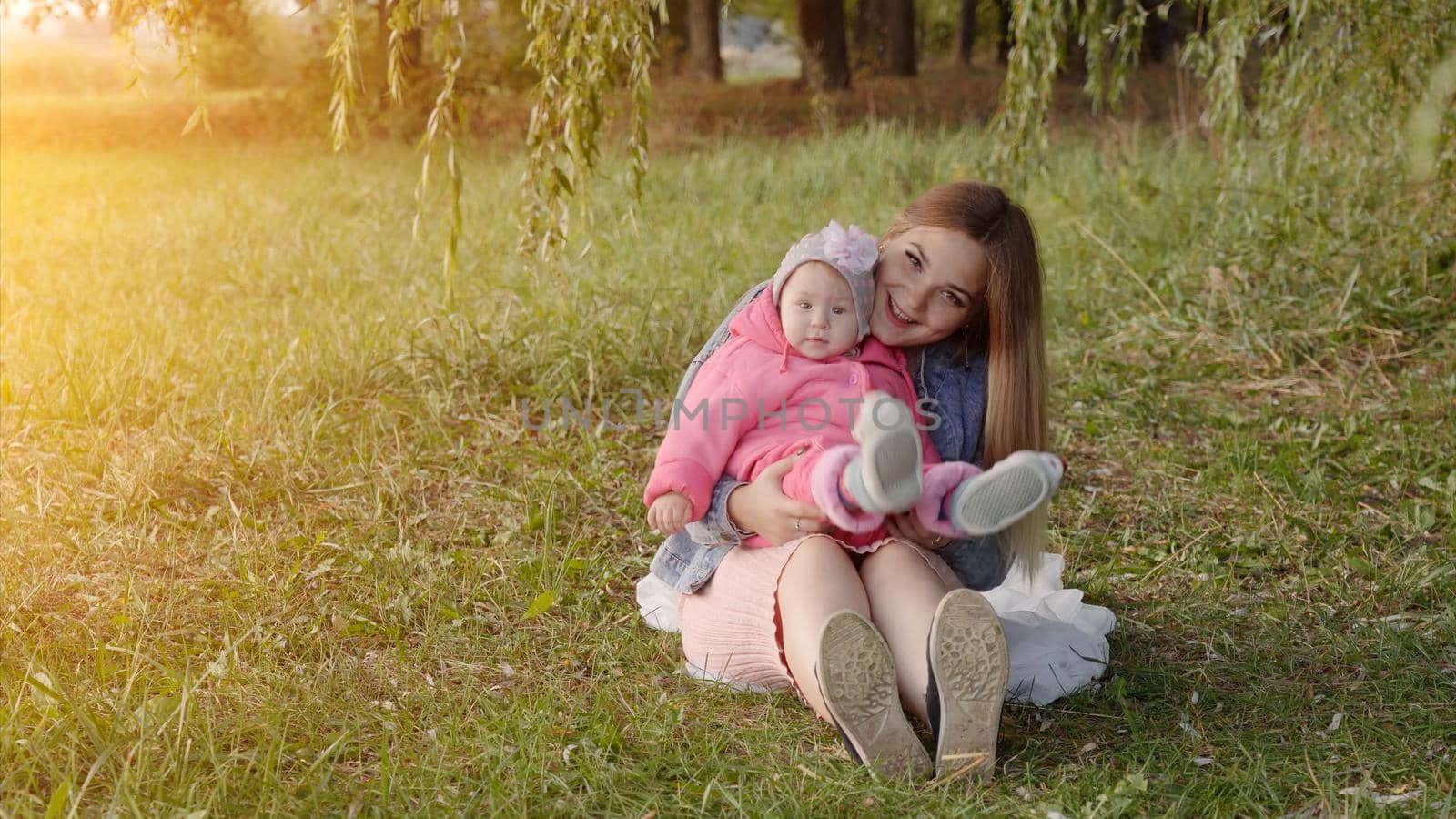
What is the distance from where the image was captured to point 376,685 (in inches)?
105

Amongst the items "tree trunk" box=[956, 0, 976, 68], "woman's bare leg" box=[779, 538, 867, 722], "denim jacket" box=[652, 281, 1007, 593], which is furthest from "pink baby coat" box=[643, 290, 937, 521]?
"tree trunk" box=[956, 0, 976, 68]

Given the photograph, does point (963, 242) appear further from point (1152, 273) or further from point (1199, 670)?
point (1152, 273)

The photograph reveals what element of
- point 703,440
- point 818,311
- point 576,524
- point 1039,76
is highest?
point 1039,76

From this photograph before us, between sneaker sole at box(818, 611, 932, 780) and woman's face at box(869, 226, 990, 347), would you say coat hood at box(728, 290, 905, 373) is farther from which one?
sneaker sole at box(818, 611, 932, 780)

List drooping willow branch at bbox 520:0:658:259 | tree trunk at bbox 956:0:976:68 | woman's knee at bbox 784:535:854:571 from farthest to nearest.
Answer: tree trunk at bbox 956:0:976:68, drooping willow branch at bbox 520:0:658:259, woman's knee at bbox 784:535:854:571

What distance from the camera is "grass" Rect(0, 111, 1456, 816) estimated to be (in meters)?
2.29

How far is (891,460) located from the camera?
6.64 feet

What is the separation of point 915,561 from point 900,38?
1582cm

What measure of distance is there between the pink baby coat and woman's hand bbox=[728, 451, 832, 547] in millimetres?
66

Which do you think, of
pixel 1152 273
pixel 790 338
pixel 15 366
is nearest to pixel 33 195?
pixel 15 366

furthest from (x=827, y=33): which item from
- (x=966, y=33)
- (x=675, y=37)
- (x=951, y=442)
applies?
(x=951, y=442)

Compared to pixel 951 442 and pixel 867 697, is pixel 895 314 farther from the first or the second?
pixel 867 697

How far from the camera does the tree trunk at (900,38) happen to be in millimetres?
17109

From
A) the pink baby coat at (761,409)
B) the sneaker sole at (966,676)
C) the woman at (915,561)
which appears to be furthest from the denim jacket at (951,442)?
the sneaker sole at (966,676)
